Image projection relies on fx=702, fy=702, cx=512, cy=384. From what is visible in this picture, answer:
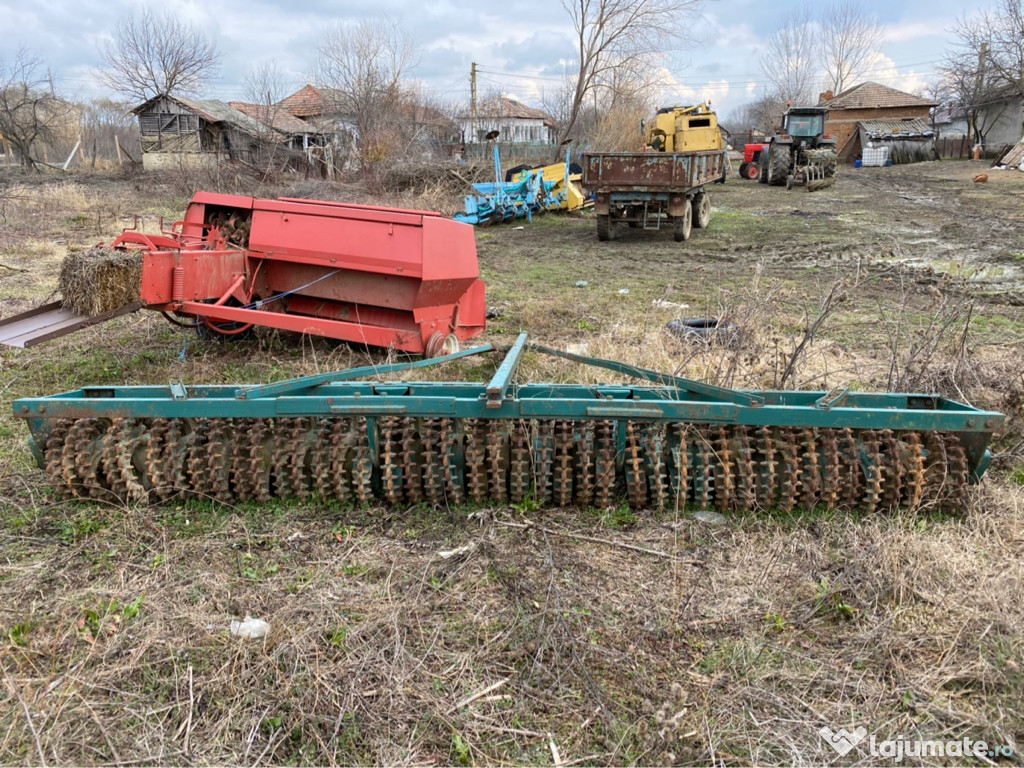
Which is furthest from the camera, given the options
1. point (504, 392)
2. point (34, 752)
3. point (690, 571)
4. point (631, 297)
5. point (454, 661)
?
A: point (631, 297)

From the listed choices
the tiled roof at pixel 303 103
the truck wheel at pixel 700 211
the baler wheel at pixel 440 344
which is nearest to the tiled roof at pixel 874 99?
the tiled roof at pixel 303 103

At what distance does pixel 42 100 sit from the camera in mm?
30891

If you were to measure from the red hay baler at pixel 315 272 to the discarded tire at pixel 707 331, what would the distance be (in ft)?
5.59

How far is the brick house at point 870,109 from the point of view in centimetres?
4681

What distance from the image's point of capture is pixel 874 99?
4778 cm

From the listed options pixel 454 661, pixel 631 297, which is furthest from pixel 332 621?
pixel 631 297

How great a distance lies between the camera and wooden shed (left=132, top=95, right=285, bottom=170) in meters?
33.6

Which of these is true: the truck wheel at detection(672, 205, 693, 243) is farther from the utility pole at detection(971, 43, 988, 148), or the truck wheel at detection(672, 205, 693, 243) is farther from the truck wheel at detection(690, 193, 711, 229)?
the utility pole at detection(971, 43, 988, 148)

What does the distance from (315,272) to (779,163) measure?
71.5ft

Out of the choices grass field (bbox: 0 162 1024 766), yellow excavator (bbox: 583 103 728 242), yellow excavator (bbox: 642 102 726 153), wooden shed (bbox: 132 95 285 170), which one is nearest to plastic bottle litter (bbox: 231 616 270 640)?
grass field (bbox: 0 162 1024 766)

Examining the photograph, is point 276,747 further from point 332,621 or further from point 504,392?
point 504,392

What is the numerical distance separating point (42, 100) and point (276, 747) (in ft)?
124

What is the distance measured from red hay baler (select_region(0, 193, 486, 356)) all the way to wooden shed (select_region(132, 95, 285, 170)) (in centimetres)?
3101

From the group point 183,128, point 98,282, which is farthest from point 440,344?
point 183,128
